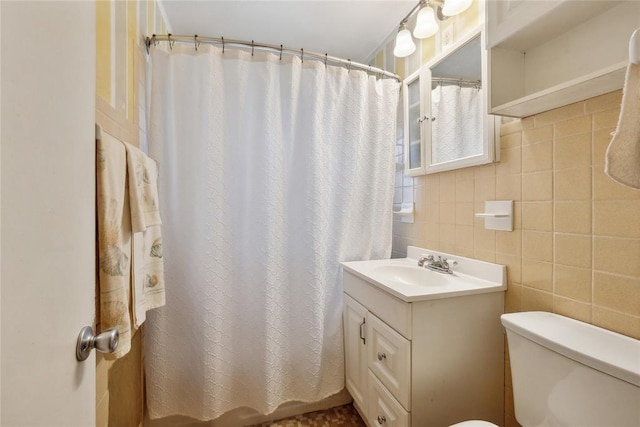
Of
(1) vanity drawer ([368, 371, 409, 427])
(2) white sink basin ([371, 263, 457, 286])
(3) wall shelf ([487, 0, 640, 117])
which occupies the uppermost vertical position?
(3) wall shelf ([487, 0, 640, 117])

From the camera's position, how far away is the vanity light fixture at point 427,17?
1.21 metres

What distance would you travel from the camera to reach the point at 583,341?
2.52 ft

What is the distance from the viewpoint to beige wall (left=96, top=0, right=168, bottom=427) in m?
0.92

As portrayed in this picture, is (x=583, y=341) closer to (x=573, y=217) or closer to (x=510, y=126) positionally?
(x=573, y=217)

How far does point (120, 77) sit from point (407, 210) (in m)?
1.57

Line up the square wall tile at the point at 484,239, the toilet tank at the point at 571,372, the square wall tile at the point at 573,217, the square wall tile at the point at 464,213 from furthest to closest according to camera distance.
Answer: the square wall tile at the point at 464,213
the square wall tile at the point at 484,239
the square wall tile at the point at 573,217
the toilet tank at the point at 571,372

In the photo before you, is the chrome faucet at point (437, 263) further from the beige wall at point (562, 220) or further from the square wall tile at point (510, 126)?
the square wall tile at point (510, 126)

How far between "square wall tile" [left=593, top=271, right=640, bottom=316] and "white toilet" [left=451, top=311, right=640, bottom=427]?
8 centimetres

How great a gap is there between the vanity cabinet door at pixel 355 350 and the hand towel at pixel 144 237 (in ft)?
2.96

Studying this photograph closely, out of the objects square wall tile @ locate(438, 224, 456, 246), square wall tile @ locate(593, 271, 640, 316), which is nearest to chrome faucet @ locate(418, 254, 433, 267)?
square wall tile @ locate(438, 224, 456, 246)

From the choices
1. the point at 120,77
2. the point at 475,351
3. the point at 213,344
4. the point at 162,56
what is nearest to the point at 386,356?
the point at 475,351

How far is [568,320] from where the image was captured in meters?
0.90

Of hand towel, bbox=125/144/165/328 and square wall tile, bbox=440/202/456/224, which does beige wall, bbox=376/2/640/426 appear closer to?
square wall tile, bbox=440/202/456/224

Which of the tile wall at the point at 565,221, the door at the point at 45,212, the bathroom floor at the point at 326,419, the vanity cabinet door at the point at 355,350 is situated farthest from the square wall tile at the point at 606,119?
the bathroom floor at the point at 326,419
